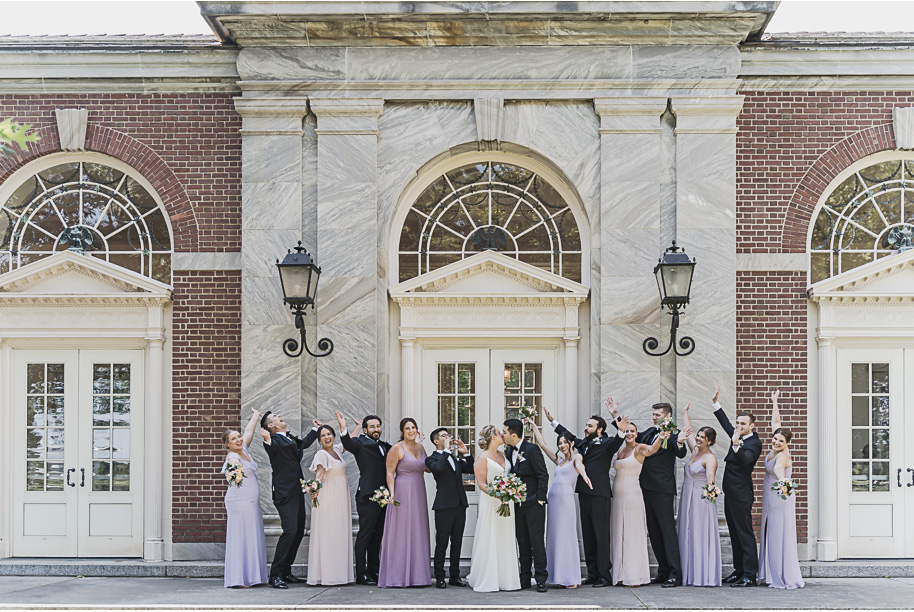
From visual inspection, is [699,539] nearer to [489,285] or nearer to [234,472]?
[489,285]

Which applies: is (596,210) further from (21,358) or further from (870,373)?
(21,358)

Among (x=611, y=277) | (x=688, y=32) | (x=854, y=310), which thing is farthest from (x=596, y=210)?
(x=854, y=310)

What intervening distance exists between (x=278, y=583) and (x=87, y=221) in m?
4.84

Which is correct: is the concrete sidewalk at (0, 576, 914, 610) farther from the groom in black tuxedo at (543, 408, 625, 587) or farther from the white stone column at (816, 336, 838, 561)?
the white stone column at (816, 336, 838, 561)

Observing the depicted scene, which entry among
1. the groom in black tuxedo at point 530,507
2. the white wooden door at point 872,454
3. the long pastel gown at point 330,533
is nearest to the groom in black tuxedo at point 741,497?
the white wooden door at point 872,454

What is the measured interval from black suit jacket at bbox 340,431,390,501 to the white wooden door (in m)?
5.05

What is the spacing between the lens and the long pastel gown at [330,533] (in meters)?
10.3

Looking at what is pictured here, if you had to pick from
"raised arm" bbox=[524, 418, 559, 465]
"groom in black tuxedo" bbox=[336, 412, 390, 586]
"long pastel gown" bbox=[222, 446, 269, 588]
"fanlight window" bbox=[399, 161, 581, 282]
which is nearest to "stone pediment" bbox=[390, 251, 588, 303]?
"fanlight window" bbox=[399, 161, 581, 282]

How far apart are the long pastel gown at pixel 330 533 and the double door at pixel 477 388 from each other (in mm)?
1472

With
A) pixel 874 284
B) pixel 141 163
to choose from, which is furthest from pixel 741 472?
pixel 141 163

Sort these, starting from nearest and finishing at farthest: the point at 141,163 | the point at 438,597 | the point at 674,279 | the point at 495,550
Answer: the point at 438,597 < the point at 495,550 < the point at 674,279 < the point at 141,163

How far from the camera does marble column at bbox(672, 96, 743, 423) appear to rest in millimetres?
11258

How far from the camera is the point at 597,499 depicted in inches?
407

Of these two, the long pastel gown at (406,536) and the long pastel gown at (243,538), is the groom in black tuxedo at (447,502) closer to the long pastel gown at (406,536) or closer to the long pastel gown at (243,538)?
the long pastel gown at (406,536)
